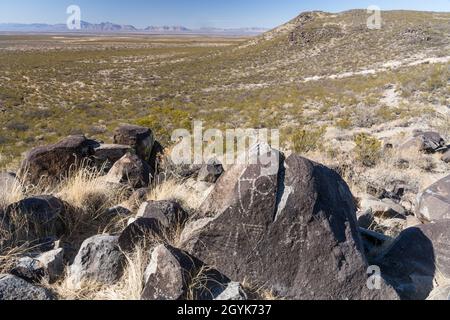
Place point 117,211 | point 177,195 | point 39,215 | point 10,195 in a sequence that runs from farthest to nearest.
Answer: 1. point 177,195
2. point 117,211
3. point 10,195
4. point 39,215

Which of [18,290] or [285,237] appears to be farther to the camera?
[285,237]

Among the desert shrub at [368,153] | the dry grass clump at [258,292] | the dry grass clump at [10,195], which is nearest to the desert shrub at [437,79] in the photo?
the desert shrub at [368,153]

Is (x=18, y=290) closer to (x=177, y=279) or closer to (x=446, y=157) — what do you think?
(x=177, y=279)

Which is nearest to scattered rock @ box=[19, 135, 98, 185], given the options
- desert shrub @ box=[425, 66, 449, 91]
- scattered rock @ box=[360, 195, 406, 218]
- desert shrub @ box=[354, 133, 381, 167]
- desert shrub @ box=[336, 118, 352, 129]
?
scattered rock @ box=[360, 195, 406, 218]

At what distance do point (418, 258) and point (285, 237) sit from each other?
132 centimetres

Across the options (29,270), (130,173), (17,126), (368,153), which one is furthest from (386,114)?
(17,126)

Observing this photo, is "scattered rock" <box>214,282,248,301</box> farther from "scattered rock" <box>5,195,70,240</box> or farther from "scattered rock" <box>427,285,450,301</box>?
"scattered rock" <box>5,195,70,240</box>

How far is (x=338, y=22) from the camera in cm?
6094

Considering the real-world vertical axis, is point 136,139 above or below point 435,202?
above

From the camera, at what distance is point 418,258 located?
3.49 m

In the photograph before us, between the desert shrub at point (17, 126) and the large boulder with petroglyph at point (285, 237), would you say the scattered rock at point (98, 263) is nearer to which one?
the large boulder with petroglyph at point (285, 237)

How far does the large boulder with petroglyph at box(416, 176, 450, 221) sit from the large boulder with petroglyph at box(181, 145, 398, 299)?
1.68 meters

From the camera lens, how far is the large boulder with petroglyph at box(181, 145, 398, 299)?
9.93 ft

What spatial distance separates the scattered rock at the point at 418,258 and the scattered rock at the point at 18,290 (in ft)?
8.87
